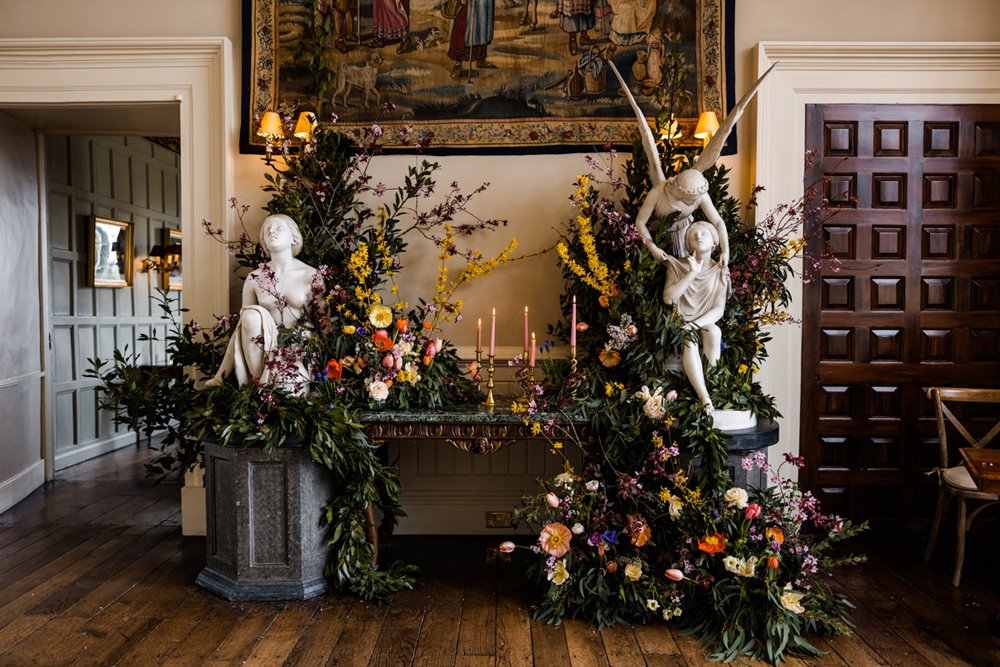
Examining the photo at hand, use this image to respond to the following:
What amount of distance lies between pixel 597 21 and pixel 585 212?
1166 millimetres

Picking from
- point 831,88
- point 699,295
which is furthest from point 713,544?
point 831,88

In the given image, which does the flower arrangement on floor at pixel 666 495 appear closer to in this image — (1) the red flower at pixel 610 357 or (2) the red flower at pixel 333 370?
(1) the red flower at pixel 610 357

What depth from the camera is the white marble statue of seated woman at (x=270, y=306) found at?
11.2 feet

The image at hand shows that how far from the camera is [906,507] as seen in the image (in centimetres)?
430

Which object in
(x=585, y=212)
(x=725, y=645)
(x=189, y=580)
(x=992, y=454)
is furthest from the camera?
(x=585, y=212)

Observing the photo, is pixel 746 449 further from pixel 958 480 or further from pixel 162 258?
pixel 162 258

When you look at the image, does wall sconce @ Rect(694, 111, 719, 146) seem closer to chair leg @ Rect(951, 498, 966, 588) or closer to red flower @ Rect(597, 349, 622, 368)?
red flower @ Rect(597, 349, 622, 368)

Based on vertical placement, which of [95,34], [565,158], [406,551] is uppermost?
[95,34]

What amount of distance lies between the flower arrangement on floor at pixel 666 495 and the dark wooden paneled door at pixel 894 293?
655 mm

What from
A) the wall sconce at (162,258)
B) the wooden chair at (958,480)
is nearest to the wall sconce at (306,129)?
the wooden chair at (958,480)

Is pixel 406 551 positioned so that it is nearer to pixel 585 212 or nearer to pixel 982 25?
pixel 585 212

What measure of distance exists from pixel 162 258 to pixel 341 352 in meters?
4.73

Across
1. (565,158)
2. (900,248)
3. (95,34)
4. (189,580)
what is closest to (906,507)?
(900,248)

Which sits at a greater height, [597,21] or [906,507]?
[597,21]
